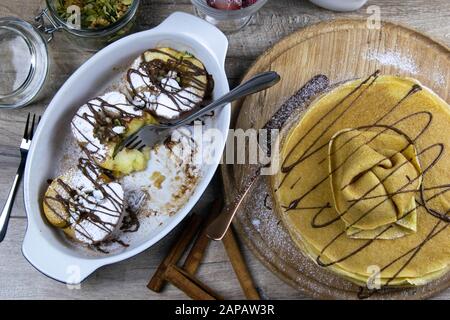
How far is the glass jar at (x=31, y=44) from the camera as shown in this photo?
1.41 m

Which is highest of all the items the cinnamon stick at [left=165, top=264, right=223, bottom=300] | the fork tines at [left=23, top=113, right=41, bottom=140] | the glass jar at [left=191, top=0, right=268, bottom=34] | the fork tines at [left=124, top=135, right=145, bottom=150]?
the glass jar at [left=191, top=0, right=268, bottom=34]

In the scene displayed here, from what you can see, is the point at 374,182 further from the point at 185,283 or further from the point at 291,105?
the point at 185,283

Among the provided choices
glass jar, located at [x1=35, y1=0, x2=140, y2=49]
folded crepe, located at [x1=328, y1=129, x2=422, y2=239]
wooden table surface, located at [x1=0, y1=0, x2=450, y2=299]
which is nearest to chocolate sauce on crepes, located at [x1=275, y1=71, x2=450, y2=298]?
folded crepe, located at [x1=328, y1=129, x2=422, y2=239]

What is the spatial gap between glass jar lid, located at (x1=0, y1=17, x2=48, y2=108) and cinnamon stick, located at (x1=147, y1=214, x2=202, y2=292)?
1.71ft

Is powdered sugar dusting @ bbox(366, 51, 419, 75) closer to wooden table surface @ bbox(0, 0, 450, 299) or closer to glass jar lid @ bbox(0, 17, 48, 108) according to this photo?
wooden table surface @ bbox(0, 0, 450, 299)

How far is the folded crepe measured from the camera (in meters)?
1.20

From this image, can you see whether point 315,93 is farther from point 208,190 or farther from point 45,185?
point 45,185

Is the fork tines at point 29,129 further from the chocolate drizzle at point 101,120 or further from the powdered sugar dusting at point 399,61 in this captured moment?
the powdered sugar dusting at point 399,61

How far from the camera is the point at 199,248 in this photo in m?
1.45

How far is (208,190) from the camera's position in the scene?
1472mm

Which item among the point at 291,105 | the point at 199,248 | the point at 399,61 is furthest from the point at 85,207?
the point at 399,61

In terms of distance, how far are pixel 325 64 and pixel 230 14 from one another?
10.9 inches

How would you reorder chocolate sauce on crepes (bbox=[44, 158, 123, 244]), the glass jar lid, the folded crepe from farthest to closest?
the glass jar lid, chocolate sauce on crepes (bbox=[44, 158, 123, 244]), the folded crepe
